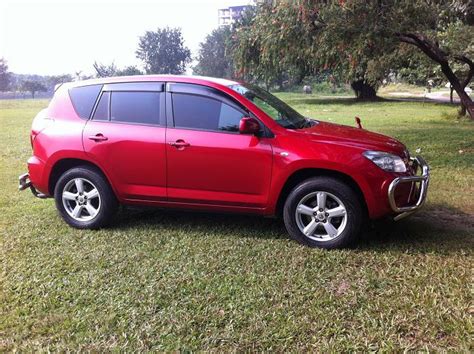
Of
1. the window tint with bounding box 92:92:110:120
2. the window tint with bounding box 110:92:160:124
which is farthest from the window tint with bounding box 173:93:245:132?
the window tint with bounding box 92:92:110:120

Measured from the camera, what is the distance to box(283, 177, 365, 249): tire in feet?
15.0

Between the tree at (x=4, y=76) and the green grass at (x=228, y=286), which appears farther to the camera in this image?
the tree at (x=4, y=76)

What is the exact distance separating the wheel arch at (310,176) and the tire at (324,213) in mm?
70

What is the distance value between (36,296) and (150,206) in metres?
1.69

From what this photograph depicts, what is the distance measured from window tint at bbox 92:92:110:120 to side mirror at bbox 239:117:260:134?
159 centimetres

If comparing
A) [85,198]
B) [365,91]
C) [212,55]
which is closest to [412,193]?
[85,198]

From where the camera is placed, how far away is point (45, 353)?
3.07 metres

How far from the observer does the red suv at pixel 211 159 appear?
15.1ft

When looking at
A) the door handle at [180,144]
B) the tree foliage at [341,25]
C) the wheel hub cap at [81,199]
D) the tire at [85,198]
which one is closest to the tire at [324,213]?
the door handle at [180,144]

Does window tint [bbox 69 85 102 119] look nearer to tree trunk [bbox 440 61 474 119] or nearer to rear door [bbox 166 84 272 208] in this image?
rear door [bbox 166 84 272 208]

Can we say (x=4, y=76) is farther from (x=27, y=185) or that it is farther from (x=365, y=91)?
(x=27, y=185)

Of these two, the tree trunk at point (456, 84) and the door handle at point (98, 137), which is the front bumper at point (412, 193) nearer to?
the door handle at point (98, 137)

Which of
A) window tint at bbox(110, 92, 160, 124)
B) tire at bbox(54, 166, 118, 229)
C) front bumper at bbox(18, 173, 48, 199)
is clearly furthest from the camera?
front bumper at bbox(18, 173, 48, 199)

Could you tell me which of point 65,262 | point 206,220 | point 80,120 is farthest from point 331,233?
point 80,120
